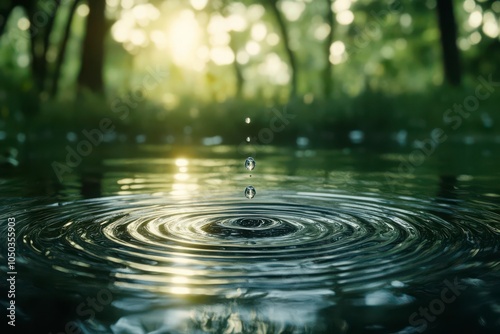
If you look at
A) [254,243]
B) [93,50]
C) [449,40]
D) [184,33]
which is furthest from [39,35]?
[254,243]

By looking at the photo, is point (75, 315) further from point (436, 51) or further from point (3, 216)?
point (436, 51)

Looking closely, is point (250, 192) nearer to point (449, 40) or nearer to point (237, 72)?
point (449, 40)

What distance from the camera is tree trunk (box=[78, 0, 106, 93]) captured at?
2439 centimetres

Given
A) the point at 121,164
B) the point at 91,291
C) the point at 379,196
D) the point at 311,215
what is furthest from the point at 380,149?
the point at 91,291

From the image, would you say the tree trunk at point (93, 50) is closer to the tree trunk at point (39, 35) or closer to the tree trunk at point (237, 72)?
the tree trunk at point (39, 35)

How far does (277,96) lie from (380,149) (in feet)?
24.3

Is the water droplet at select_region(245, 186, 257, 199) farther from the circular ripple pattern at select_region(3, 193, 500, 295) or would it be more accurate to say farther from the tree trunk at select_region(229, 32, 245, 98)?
the tree trunk at select_region(229, 32, 245, 98)

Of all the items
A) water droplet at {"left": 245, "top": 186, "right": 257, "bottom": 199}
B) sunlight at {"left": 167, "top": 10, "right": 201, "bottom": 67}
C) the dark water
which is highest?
sunlight at {"left": 167, "top": 10, "right": 201, "bottom": 67}

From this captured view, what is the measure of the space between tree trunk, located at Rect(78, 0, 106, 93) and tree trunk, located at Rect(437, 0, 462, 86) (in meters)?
11.9

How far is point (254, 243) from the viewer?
584 cm

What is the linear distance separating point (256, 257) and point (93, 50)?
67.6ft

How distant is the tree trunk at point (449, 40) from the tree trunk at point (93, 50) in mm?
11947

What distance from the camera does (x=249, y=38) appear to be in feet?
202

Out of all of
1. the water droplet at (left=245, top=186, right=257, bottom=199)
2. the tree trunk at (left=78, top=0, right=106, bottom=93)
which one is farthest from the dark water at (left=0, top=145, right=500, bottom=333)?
the tree trunk at (left=78, top=0, right=106, bottom=93)
